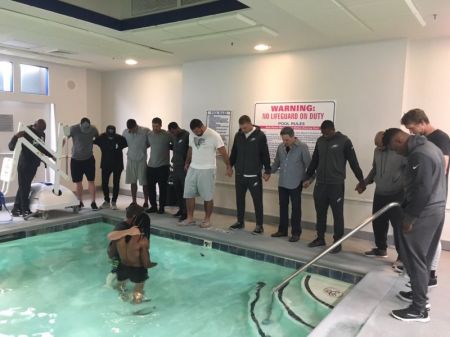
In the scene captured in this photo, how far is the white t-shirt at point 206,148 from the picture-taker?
16.3 feet

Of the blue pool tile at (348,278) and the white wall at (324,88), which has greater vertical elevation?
the white wall at (324,88)

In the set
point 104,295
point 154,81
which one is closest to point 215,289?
point 104,295

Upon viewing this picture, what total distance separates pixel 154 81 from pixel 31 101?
216cm

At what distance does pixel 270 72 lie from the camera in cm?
547

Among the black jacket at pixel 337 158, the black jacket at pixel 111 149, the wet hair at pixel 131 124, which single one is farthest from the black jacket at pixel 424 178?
the black jacket at pixel 111 149

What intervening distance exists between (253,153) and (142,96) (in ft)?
10.8

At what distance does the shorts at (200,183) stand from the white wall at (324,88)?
0.98 meters

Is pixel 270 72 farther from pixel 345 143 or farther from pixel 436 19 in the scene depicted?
pixel 436 19

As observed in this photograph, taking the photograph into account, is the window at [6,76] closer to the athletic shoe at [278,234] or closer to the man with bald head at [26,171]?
the man with bald head at [26,171]

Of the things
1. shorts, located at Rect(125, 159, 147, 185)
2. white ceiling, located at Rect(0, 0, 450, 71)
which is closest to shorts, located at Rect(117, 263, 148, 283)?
shorts, located at Rect(125, 159, 147, 185)

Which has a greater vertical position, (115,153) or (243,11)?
(243,11)

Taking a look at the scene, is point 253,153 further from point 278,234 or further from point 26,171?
point 26,171

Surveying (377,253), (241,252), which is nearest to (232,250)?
(241,252)

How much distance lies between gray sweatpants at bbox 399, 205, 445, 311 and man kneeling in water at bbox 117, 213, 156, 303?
7.34 feet
